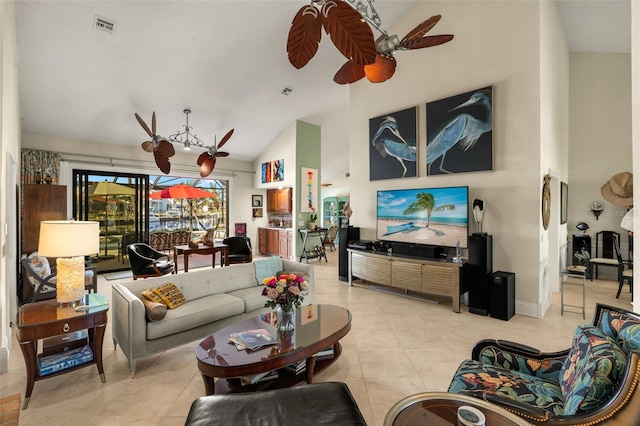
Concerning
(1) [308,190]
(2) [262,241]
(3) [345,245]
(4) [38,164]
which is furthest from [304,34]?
(2) [262,241]

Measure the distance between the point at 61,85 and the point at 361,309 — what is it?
5.72m

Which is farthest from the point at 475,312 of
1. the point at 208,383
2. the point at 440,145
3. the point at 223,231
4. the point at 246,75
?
the point at 223,231

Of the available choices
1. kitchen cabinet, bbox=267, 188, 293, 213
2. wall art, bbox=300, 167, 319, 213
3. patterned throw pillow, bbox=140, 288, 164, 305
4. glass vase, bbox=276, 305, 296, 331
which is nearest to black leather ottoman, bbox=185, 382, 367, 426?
glass vase, bbox=276, 305, 296, 331

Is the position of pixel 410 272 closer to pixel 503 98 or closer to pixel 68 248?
pixel 503 98

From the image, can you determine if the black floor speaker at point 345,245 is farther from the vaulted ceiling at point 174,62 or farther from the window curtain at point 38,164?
the window curtain at point 38,164

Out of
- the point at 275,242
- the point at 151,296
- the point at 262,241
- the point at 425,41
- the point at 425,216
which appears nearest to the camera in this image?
the point at 425,41

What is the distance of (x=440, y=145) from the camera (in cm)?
469

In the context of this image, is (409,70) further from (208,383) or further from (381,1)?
(208,383)

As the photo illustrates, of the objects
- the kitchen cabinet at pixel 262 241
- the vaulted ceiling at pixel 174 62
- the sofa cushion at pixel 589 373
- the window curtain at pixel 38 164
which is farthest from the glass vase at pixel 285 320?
the kitchen cabinet at pixel 262 241

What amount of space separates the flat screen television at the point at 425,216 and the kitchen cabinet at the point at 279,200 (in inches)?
138

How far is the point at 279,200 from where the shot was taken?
8.86 meters

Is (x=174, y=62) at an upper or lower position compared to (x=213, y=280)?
upper

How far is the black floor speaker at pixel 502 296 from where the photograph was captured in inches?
150

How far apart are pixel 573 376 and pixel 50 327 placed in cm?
331
